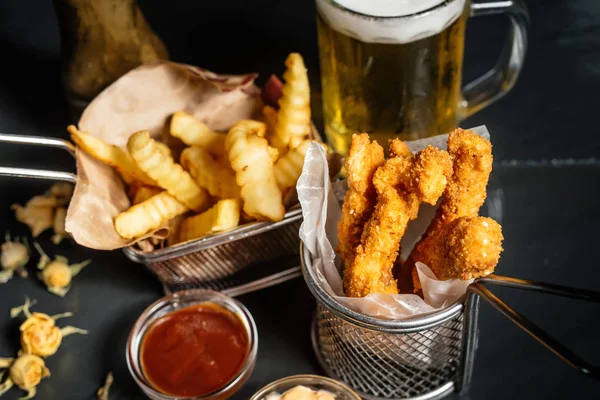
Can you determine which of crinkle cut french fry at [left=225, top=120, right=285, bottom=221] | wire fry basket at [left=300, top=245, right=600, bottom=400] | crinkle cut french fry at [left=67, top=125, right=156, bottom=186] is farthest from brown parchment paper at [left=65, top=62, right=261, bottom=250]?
wire fry basket at [left=300, top=245, right=600, bottom=400]

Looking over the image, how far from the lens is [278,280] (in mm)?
837

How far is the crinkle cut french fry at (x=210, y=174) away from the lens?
2.49 ft

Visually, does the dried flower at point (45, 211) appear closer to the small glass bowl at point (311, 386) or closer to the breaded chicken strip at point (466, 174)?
the small glass bowl at point (311, 386)

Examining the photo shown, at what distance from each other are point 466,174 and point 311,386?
268 millimetres

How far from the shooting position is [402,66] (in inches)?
30.5

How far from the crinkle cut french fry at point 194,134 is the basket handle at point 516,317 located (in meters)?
0.33

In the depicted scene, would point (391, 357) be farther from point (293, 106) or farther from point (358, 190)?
point (293, 106)

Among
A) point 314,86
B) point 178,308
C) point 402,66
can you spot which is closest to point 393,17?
point 402,66

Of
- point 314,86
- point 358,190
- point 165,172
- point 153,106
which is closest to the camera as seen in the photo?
point 358,190

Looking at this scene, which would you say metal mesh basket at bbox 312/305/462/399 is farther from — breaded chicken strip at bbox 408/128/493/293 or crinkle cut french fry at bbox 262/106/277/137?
crinkle cut french fry at bbox 262/106/277/137

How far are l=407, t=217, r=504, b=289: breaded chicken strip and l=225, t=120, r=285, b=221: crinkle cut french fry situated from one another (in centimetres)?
18

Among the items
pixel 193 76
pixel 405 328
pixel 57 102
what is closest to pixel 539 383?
pixel 405 328

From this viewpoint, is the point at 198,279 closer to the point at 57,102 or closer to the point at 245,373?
the point at 245,373

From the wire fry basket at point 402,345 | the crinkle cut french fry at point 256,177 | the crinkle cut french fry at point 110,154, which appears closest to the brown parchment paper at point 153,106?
the crinkle cut french fry at point 110,154
